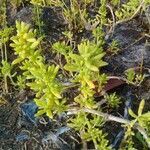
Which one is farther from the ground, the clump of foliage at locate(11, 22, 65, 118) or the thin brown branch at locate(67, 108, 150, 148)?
the clump of foliage at locate(11, 22, 65, 118)

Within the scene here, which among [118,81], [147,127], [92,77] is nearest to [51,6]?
[118,81]

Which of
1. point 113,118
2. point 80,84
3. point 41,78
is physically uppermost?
point 41,78

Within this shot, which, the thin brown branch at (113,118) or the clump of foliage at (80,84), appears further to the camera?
the thin brown branch at (113,118)

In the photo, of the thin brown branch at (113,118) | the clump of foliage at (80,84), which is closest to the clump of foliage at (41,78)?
the clump of foliage at (80,84)

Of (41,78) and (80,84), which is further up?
(41,78)

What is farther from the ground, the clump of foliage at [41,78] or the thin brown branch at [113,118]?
the clump of foliage at [41,78]

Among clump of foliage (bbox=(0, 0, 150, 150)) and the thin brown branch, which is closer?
clump of foliage (bbox=(0, 0, 150, 150))

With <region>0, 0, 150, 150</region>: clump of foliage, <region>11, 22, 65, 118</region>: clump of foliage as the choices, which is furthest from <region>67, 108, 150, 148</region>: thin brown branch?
<region>11, 22, 65, 118</region>: clump of foliage

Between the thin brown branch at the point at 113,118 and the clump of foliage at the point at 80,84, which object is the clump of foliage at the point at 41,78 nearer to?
the clump of foliage at the point at 80,84

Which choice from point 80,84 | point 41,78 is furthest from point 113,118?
point 41,78

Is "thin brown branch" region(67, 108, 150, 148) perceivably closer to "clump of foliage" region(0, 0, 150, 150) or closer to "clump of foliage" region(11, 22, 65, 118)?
"clump of foliage" region(0, 0, 150, 150)

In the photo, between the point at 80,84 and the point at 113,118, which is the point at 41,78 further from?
the point at 113,118
